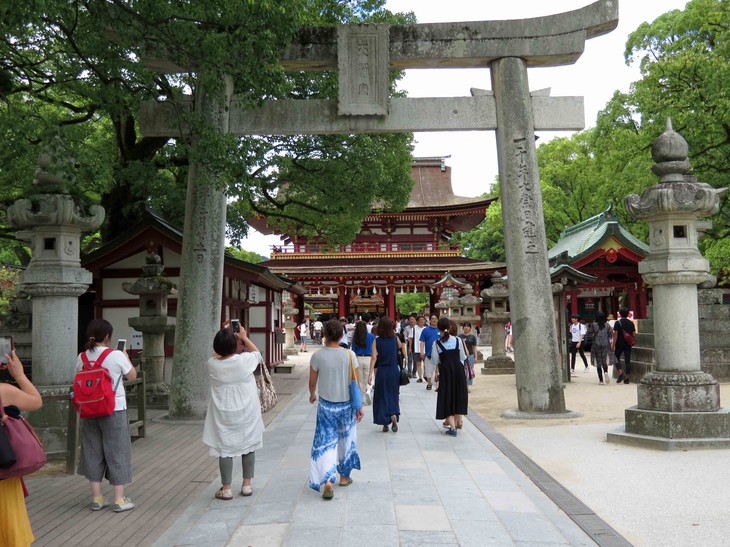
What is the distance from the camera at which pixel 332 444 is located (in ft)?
18.0

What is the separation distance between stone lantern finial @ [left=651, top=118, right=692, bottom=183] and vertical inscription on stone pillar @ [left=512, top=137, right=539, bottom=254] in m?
2.20

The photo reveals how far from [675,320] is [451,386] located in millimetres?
2881

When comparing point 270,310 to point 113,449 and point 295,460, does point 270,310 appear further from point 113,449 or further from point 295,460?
point 113,449

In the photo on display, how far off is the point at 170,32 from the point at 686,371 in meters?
7.29

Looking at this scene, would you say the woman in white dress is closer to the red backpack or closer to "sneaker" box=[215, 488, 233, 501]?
"sneaker" box=[215, 488, 233, 501]

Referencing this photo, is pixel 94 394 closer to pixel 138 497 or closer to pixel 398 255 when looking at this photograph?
pixel 138 497

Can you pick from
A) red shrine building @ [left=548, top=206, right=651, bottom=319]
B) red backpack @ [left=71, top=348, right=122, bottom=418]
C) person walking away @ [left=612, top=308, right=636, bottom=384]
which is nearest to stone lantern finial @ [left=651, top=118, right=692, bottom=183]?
person walking away @ [left=612, top=308, right=636, bottom=384]

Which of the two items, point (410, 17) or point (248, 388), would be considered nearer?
point (248, 388)

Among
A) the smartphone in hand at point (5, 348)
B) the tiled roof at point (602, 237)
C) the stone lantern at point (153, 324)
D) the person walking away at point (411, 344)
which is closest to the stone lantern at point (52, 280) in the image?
the smartphone in hand at point (5, 348)

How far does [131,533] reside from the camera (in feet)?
15.2

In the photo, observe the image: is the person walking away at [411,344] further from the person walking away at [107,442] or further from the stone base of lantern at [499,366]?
the person walking away at [107,442]

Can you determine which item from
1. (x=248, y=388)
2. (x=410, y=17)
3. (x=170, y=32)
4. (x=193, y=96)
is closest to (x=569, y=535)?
(x=248, y=388)

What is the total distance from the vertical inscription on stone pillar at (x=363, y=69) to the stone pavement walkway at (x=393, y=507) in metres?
5.36

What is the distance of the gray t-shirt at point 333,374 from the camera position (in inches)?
221
